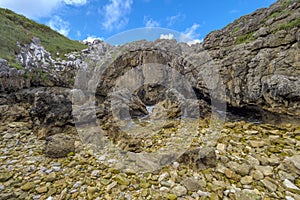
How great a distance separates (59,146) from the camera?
18.4 ft

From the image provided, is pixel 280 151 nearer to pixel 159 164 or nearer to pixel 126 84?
pixel 159 164

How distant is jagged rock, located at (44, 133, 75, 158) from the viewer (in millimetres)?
5457

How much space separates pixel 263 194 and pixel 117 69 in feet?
46.0

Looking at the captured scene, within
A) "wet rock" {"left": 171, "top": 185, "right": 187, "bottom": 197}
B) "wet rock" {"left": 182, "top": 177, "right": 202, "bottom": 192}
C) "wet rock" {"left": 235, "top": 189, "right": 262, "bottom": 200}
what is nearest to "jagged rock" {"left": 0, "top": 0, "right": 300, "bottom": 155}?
"wet rock" {"left": 235, "top": 189, "right": 262, "bottom": 200}

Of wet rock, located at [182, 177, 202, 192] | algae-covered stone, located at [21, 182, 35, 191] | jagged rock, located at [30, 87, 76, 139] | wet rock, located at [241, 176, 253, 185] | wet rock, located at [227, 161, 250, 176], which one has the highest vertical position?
jagged rock, located at [30, 87, 76, 139]

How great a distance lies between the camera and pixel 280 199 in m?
3.37

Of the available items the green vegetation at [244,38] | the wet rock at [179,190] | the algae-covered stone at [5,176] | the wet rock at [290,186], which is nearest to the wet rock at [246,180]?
the wet rock at [290,186]

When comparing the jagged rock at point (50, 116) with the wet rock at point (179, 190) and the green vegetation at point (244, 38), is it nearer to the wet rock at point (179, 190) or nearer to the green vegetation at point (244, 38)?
the wet rock at point (179, 190)

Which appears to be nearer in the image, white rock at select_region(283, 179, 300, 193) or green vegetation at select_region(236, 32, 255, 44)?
white rock at select_region(283, 179, 300, 193)

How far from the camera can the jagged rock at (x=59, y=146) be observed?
17.9ft

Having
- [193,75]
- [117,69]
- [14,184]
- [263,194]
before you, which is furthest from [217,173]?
[117,69]

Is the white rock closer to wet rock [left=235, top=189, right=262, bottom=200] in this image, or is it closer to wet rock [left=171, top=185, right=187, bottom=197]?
wet rock [left=235, top=189, right=262, bottom=200]

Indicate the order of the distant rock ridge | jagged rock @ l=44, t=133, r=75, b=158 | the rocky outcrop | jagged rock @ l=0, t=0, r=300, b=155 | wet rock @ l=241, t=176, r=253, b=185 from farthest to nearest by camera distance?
jagged rock @ l=0, t=0, r=300, b=155
the distant rock ridge
the rocky outcrop
jagged rock @ l=44, t=133, r=75, b=158
wet rock @ l=241, t=176, r=253, b=185

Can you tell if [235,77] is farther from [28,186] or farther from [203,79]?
[28,186]
